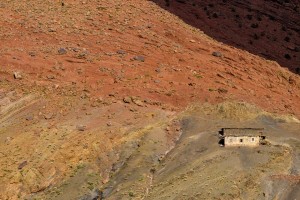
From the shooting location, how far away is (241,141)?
94.1 ft

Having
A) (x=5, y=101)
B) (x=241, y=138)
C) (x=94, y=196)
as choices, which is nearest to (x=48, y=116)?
(x=5, y=101)

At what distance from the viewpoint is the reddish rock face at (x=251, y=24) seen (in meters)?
39.6

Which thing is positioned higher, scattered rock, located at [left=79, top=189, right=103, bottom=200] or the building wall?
the building wall

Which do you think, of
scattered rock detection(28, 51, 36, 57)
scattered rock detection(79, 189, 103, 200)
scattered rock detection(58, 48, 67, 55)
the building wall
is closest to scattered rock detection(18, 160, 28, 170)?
scattered rock detection(79, 189, 103, 200)

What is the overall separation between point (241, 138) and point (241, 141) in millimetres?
184

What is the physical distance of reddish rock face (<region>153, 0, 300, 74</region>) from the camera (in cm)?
3956

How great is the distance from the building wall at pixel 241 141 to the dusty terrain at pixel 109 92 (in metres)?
0.70

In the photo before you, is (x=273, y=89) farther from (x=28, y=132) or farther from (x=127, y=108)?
(x=28, y=132)

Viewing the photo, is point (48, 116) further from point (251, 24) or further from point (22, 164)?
point (251, 24)

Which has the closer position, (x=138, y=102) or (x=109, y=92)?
(x=138, y=102)

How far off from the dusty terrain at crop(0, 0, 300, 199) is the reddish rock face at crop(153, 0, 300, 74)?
4.43ft

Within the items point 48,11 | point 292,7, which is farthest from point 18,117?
point 292,7

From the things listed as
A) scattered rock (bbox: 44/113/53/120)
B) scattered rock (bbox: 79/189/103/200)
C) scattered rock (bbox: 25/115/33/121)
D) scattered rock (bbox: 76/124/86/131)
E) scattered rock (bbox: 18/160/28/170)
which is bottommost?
scattered rock (bbox: 18/160/28/170)

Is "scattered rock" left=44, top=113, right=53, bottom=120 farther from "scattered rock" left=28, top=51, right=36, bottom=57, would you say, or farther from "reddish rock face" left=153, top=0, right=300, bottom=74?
"reddish rock face" left=153, top=0, right=300, bottom=74
